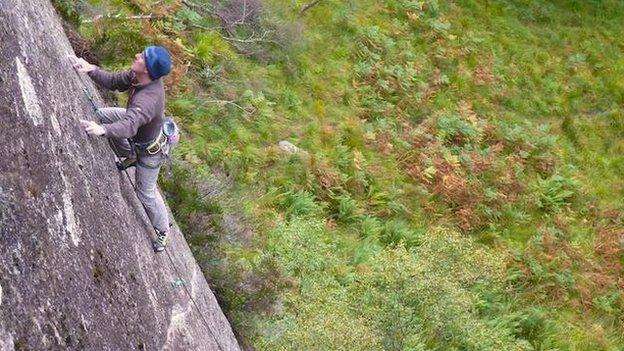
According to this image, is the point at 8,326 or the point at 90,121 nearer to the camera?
the point at 8,326

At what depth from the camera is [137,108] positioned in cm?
585

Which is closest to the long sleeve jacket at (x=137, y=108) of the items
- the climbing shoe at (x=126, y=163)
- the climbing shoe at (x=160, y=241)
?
the climbing shoe at (x=126, y=163)

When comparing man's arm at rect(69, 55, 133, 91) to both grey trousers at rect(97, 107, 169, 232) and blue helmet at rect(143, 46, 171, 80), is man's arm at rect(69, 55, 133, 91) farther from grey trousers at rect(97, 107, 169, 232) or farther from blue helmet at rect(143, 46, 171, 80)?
blue helmet at rect(143, 46, 171, 80)

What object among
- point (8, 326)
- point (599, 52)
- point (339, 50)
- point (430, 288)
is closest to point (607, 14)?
→ point (599, 52)

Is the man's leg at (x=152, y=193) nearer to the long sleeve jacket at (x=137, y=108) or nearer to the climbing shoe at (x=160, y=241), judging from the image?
the climbing shoe at (x=160, y=241)

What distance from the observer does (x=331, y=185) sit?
15.0 metres

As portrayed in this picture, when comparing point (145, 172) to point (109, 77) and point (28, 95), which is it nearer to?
point (109, 77)

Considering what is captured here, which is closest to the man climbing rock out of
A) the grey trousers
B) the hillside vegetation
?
the grey trousers

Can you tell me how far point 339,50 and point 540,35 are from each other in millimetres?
7382

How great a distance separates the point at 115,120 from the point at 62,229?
167 centimetres

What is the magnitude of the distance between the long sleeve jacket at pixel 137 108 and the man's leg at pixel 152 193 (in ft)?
0.77

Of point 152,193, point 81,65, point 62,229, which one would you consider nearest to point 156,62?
point 81,65

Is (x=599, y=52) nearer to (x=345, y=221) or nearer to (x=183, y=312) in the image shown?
(x=345, y=221)

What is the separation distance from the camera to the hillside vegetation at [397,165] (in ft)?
33.2
